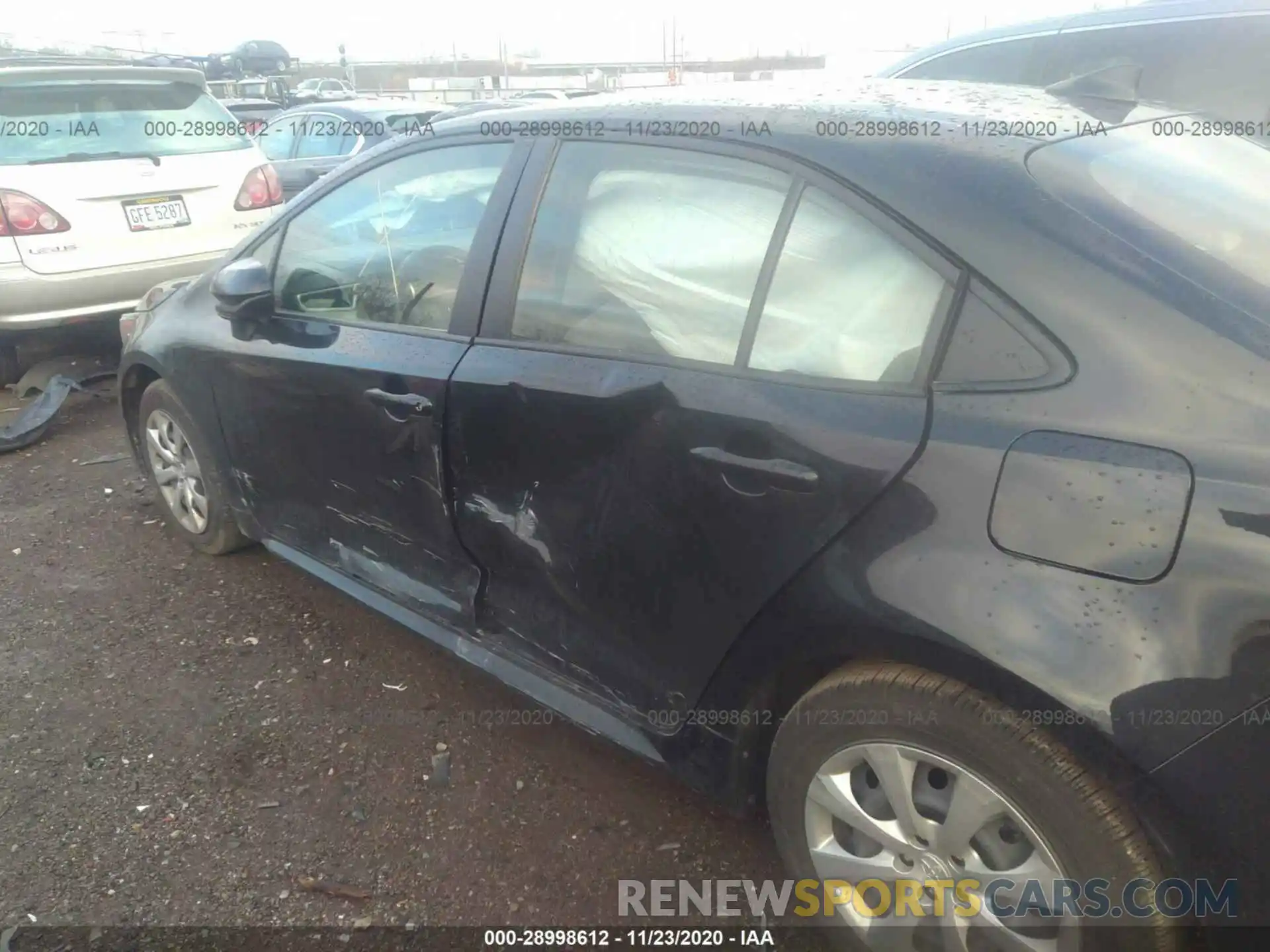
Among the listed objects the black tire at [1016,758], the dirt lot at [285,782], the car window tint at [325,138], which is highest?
the car window tint at [325,138]

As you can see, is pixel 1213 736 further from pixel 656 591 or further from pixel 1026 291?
pixel 656 591

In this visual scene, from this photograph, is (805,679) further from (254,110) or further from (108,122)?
(254,110)

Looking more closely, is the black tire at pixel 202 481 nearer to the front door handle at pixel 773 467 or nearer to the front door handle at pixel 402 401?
the front door handle at pixel 402 401

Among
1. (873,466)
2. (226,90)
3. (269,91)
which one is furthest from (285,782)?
(226,90)

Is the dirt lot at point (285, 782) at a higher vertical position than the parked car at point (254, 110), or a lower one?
lower

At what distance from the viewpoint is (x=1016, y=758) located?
1.49 m

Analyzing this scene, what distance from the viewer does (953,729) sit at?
5.11 ft

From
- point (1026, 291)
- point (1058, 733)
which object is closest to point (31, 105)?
point (1026, 291)

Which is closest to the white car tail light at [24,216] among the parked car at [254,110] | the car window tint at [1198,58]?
the car window tint at [1198,58]

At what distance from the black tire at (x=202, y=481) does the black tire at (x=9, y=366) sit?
266 centimetres

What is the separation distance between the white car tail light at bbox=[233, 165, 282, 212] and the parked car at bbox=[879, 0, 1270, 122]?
4.12 metres

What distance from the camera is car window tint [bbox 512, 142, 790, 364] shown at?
1896mm

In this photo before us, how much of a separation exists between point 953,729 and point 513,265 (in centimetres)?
145

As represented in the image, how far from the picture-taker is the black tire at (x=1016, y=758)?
1438 mm
